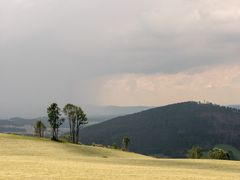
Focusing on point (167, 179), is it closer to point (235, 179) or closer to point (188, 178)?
point (188, 178)

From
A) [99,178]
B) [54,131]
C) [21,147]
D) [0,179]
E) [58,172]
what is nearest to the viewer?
[0,179]

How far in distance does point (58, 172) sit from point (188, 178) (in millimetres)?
17117

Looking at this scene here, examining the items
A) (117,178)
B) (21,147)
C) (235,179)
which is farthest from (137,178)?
(21,147)

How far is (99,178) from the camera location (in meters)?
49.7

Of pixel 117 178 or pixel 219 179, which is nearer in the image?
pixel 117 178

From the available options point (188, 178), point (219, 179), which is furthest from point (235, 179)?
point (188, 178)

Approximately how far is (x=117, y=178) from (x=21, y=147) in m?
71.6

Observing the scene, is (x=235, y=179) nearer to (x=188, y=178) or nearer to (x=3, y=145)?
(x=188, y=178)

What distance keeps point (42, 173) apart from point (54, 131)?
149m

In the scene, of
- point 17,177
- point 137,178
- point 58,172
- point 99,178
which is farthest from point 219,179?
Result: point 17,177

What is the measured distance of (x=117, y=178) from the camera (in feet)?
165

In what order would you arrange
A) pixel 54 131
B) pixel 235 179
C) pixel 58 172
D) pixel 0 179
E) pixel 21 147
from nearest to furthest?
1. pixel 0 179
2. pixel 58 172
3. pixel 235 179
4. pixel 21 147
5. pixel 54 131

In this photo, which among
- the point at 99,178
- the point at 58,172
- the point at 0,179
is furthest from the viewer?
the point at 58,172

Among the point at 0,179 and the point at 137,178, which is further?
the point at 137,178
